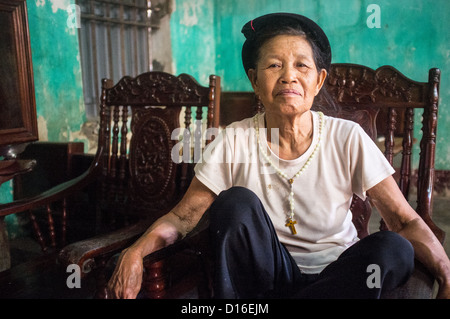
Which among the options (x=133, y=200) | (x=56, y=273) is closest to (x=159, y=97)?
(x=133, y=200)

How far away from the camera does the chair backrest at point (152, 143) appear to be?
178 centimetres

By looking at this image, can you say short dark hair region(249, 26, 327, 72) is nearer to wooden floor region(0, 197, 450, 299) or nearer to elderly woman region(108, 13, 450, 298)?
elderly woman region(108, 13, 450, 298)

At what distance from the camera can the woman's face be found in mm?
1218

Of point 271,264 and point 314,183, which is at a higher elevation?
point 314,183

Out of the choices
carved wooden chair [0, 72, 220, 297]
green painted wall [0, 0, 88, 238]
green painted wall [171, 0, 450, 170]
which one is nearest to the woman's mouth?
carved wooden chair [0, 72, 220, 297]

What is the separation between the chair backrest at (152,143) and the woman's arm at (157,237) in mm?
412

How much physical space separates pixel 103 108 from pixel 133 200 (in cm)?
51

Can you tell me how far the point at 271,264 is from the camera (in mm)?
1079

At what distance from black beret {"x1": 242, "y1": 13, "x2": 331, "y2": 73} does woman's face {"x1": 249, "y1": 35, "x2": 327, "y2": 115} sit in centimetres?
3

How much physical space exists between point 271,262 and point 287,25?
0.72 metres

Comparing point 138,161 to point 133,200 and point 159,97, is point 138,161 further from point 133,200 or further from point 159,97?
point 159,97

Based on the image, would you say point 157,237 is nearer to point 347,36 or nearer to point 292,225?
point 292,225

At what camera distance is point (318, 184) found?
1289 mm

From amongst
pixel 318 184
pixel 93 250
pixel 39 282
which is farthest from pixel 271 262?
pixel 39 282
